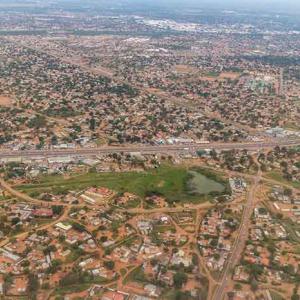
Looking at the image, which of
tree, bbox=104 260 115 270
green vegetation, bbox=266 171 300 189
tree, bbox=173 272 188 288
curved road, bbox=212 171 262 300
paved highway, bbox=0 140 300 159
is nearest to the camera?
tree, bbox=173 272 188 288

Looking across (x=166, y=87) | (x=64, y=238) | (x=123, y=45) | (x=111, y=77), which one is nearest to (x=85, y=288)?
(x=64, y=238)

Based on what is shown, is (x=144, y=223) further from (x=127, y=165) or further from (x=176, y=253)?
(x=127, y=165)

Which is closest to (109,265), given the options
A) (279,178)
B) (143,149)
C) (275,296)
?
(275,296)

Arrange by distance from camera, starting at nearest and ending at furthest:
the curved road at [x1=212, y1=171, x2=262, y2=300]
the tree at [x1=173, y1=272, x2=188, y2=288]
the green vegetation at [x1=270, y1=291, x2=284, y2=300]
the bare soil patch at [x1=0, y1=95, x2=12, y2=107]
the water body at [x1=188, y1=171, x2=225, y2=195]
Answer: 1. the green vegetation at [x1=270, y1=291, x2=284, y2=300]
2. the tree at [x1=173, y1=272, x2=188, y2=288]
3. the curved road at [x1=212, y1=171, x2=262, y2=300]
4. the water body at [x1=188, y1=171, x2=225, y2=195]
5. the bare soil patch at [x1=0, y1=95, x2=12, y2=107]

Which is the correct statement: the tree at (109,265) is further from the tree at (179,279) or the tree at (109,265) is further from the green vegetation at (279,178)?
the green vegetation at (279,178)

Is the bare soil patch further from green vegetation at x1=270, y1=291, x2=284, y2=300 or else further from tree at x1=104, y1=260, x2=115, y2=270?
green vegetation at x1=270, y1=291, x2=284, y2=300

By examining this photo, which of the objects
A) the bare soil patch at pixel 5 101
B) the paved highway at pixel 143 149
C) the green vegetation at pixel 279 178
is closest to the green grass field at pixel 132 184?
the paved highway at pixel 143 149

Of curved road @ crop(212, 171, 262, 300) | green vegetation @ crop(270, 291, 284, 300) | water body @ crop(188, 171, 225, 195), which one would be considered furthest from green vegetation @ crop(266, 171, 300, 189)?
green vegetation @ crop(270, 291, 284, 300)

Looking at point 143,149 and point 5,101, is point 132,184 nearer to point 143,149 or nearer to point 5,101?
point 143,149
